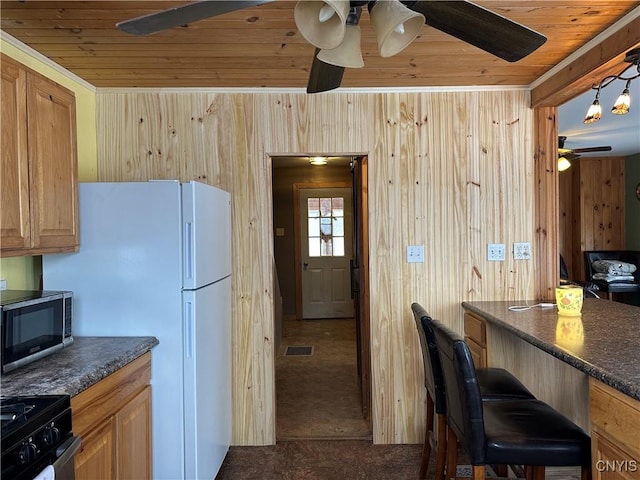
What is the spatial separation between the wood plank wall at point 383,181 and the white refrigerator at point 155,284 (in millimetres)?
755

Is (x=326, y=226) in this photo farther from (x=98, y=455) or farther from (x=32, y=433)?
(x=32, y=433)

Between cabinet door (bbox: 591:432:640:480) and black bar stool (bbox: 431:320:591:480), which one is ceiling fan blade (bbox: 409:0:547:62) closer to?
black bar stool (bbox: 431:320:591:480)

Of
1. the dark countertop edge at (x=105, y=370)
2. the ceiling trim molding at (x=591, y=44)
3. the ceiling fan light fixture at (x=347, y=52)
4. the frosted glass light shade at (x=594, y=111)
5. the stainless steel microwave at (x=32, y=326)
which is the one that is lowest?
the dark countertop edge at (x=105, y=370)

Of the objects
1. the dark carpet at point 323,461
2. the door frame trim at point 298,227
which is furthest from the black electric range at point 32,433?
the door frame trim at point 298,227

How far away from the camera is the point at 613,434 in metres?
1.36

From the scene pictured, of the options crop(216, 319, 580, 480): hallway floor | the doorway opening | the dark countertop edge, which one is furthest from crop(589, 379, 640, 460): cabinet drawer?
the doorway opening

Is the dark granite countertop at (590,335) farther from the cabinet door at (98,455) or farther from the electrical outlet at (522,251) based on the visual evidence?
the cabinet door at (98,455)

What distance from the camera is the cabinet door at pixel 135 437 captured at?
5.60ft

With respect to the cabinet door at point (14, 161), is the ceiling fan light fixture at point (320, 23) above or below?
above

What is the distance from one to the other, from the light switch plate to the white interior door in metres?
3.71

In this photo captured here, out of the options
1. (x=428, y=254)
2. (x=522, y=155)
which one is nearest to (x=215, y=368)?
(x=428, y=254)

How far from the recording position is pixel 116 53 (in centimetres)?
220

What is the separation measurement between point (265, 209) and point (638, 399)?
211 centimetres

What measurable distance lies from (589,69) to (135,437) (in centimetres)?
277
